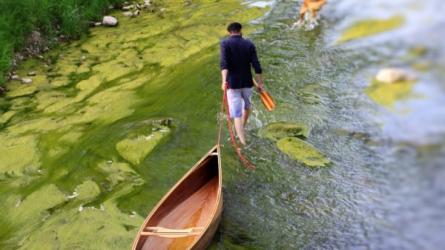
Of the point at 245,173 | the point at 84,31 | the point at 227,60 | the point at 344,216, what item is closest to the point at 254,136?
the point at 245,173

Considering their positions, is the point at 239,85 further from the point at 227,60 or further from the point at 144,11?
the point at 144,11

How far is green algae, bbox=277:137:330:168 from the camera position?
8461 millimetres

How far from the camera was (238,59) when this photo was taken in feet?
26.6

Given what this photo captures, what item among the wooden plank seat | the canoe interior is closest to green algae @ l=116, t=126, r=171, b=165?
the canoe interior

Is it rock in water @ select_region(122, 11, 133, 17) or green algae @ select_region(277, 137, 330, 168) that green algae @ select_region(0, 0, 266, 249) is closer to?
rock in water @ select_region(122, 11, 133, 17)

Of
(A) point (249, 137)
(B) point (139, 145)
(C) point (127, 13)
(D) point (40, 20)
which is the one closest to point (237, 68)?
(A) point (249, 137)

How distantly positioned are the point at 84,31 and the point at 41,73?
3.18 meters

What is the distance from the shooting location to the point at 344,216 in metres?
7.15

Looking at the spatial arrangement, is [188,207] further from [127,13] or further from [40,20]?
[127,13]


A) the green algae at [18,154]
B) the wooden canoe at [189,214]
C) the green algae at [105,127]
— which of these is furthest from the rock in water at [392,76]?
the green algae at [18,154]

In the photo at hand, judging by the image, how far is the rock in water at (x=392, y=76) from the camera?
11.3 meters

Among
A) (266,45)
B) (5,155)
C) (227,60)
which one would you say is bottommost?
(5,155)

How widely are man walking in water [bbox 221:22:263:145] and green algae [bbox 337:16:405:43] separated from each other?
644cm

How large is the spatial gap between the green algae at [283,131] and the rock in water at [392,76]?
116 inches
